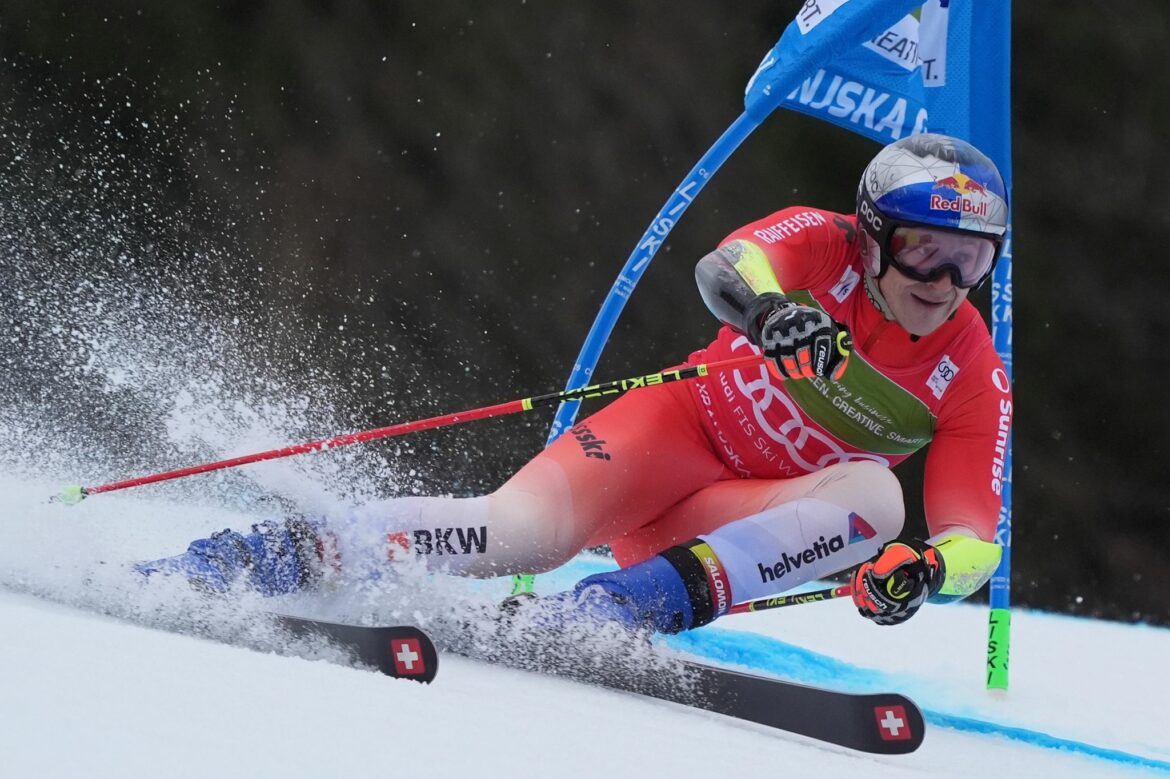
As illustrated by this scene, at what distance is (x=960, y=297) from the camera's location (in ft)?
7.65

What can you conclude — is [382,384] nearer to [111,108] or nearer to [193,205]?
[193,205]

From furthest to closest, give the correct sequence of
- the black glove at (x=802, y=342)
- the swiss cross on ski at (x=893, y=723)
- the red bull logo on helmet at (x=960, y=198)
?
the red bull logo on helmet at (x=960, y=198)
the black glove at (x=802, y=342)
the swiss cross on ski at (x=893, y=723)

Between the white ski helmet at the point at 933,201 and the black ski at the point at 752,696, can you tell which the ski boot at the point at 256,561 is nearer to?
the black ski at the point at 752,696

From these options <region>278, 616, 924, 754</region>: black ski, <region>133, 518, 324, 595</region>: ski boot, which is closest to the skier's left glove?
<region>278, 616, 924, 754</region>: black ski

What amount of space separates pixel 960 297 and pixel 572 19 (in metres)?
3.12

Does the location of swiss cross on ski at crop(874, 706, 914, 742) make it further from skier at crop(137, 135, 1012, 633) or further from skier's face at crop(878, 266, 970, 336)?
skier's face at crop(878, 266, 970, 336)

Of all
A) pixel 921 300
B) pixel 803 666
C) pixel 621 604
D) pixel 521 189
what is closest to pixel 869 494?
pixel 921 300

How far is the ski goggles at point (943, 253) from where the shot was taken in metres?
2.25

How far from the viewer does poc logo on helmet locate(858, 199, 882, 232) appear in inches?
91.2

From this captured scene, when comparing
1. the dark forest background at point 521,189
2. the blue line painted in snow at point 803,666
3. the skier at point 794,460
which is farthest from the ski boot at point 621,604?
the dark forest background at point 521,189

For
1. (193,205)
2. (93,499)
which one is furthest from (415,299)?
(93,499)

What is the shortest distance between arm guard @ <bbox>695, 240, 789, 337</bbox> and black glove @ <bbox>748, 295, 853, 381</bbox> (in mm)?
44

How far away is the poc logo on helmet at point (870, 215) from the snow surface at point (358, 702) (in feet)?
3.02

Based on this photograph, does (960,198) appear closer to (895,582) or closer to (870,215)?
(870,215)
